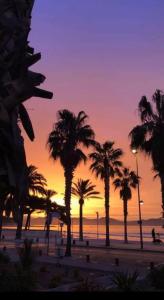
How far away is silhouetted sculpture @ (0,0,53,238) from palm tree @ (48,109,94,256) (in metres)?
13.7

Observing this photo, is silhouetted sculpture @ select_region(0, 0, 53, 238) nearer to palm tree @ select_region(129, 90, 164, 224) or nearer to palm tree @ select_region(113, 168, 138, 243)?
palm tree @ select_region(129, 90, 164, 224)

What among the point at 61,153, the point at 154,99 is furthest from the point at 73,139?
the point at 154,99

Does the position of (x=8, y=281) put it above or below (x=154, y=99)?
below

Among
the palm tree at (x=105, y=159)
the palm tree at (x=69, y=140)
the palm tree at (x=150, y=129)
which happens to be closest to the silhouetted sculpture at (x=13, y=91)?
the palm tree at (x=150, y=129)

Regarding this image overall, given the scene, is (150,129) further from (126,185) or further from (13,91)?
(126,185)

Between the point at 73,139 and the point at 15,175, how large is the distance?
16070 mm

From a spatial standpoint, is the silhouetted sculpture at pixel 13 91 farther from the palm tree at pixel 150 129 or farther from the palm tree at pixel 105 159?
the palm tree at pixel 105 159

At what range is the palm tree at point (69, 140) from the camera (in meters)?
29.5

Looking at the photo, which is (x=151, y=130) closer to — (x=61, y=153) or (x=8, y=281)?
(x=61, y=153)

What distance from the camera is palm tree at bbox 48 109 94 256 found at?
96.8ft

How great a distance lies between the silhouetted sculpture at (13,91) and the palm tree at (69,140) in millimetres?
13745

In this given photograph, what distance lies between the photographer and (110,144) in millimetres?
45938

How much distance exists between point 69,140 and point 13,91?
16158mm

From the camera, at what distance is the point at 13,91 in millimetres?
13758
